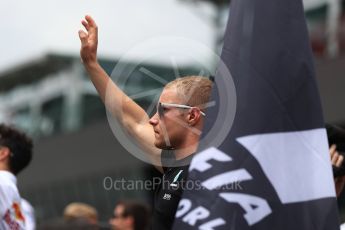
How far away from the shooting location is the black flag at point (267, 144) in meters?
3.05

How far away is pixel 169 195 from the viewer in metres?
3.86

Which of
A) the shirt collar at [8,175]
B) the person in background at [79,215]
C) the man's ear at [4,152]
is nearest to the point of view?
the shirt collar at [8,175]

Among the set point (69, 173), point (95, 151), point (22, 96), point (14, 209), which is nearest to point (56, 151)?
point (69, 173)

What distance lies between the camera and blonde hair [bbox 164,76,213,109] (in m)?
4.05

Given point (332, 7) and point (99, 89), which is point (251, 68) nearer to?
point (99, 89)

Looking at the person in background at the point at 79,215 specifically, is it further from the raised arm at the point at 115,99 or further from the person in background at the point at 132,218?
the raised arm at the point at 115,99

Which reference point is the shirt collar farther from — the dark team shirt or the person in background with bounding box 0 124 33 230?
the dark team shirt

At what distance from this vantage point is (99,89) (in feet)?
14.2

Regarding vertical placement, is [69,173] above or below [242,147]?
below

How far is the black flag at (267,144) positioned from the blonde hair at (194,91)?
0.83 metres

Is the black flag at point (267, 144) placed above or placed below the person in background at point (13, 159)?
above

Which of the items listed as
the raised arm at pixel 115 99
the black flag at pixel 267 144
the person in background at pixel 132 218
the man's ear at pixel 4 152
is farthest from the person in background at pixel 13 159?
the black flag at pixel 267 144

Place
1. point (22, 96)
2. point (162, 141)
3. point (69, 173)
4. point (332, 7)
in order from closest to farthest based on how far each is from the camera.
Result: point (162, 141) → point (332, 7) → point (69, 173) → point (22, 96)

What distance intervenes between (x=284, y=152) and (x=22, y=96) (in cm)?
4438
